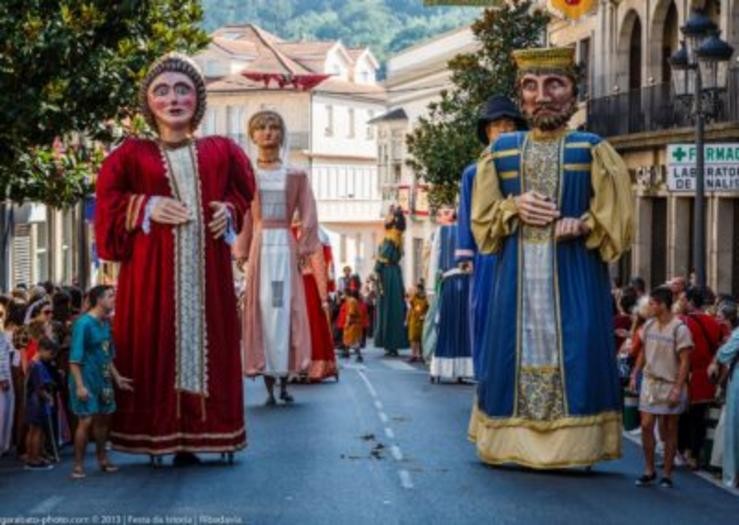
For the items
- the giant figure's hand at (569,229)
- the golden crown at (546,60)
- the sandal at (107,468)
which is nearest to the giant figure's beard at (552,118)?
the golden crown at (546,60)

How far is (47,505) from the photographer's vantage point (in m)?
14.6

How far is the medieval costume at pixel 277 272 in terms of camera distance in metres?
23.2

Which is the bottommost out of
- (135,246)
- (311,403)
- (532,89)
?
(311,403)

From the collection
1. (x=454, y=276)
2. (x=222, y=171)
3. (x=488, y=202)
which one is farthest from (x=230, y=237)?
(x=454, y=276)

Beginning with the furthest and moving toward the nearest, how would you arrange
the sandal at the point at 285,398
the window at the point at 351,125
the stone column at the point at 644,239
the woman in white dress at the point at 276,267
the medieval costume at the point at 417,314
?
the window at the point at 351,125
the stone column at the point at 644,239
the medieval costume at the point at 417,314
the sandal at the point at 285,398
the woman in white dress at the point at 276,267

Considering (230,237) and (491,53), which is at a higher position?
(491,53)

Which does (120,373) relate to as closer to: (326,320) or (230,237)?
(230,237)

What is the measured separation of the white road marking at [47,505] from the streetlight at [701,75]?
10.7 metres

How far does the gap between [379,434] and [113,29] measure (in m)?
6.69

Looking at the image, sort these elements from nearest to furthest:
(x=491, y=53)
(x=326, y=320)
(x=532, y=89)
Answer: (x=532, y=89) → (x=326, y=320) → (x=491, y=53)

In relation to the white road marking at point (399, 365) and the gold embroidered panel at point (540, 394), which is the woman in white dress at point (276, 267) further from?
the white road marking at point (399, 365)

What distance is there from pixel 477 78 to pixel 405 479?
90.3 ft

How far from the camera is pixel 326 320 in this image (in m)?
25.3

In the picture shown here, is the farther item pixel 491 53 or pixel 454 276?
pixel 491 53
